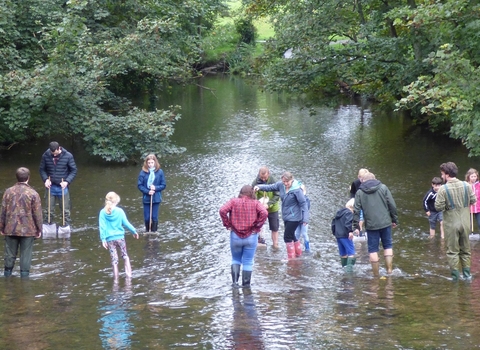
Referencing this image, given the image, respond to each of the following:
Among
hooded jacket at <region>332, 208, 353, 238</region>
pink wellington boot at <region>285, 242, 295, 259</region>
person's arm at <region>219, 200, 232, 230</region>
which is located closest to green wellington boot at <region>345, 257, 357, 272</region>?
hooded jacket at <region>332, 208, 353, 238</region>

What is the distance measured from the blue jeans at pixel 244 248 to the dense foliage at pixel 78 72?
1129 cm

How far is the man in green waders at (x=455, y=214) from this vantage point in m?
10.2

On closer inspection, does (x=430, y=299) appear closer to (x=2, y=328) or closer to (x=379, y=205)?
(x=379, y=205)

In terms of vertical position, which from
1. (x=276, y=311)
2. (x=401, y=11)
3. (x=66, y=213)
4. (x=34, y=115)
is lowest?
(x=276, y=311)

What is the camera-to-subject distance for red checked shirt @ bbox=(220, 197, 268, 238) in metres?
9.80

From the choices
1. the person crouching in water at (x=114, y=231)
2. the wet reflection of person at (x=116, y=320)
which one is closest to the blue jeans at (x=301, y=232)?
the person crouching in water at (x=114, y=231)

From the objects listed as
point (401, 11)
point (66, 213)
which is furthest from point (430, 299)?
point (401, 11)

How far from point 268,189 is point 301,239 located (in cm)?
137

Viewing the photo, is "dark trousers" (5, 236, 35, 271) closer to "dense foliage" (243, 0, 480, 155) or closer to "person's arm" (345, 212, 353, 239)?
"person's arm" (345, 212, 353, 239)

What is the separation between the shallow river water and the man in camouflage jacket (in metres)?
0.33

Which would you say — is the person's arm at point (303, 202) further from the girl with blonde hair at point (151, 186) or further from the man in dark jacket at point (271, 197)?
the girl with blonde hair at point (151, 186)

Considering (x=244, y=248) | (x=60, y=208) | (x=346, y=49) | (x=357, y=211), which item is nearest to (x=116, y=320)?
(x=244, y=248)

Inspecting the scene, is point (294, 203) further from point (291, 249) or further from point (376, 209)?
point (376, 209)

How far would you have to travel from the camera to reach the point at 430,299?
9.35 m
